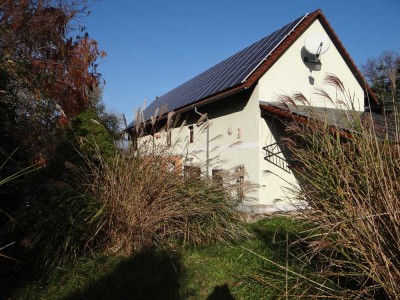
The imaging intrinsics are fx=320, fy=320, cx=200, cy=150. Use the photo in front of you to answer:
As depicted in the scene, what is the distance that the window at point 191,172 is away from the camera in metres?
5.76

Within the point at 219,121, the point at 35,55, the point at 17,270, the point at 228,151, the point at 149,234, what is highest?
the point at 35,55

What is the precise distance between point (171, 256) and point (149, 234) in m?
0.47

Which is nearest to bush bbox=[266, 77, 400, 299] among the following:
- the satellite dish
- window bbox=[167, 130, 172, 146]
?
window bbox=[167, 130, 172, 146]

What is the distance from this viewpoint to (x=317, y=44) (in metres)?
11.0

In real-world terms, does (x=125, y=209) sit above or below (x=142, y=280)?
above

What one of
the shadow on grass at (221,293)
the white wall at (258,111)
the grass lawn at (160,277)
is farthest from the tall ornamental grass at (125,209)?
the white wall at (258,111)

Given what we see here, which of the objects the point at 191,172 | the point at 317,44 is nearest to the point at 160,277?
the point at 191,172

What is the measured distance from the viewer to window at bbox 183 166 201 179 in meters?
5.76

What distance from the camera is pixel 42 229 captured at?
14.2 ft

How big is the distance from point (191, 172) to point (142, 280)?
7.22 ft

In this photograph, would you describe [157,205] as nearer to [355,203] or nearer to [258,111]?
[355,203]

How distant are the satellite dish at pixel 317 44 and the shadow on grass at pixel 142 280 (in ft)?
29.8

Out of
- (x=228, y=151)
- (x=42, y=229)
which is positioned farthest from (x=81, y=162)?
(x=228, y=151)

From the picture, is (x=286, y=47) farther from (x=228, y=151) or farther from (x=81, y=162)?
(x=81, y=162)
